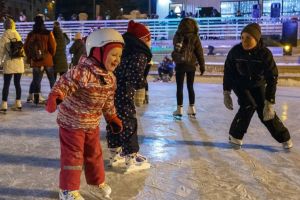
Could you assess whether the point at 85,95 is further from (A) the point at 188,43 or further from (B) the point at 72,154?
(A) the point at 188,43

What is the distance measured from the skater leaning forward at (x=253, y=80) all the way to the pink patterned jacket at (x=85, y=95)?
2017 millimetres

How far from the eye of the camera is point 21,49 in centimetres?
722

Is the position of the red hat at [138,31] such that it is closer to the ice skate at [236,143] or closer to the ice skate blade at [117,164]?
the ice skate blade at [117,164]

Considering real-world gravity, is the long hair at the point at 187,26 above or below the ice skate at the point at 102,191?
above

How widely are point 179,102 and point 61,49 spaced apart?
2.70m

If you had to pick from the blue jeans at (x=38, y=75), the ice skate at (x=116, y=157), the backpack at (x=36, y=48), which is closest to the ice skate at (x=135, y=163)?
the ice skate at (x=116, y=157)

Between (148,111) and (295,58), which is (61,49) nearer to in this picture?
(148,111)

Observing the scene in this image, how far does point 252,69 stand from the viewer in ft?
16.4

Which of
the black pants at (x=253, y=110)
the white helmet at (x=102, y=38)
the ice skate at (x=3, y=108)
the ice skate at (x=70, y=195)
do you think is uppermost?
the white helmet at (x=102, y=38)

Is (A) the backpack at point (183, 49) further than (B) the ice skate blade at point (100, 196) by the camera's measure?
Yes

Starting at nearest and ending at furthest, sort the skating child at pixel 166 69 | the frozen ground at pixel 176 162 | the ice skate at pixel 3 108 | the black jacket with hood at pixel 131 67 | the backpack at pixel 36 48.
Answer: the frozen ground at pixel 176 162
the black jacket with hood at pixel 131 67
the ice skate at pixel 3 108
the backpack at pixel 36 48
the skating child at pixel 166 69

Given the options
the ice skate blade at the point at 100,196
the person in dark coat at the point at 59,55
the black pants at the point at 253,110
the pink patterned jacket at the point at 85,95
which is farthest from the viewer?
→ the person in dark coat at the point at 59,55

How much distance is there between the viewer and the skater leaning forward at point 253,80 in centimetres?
492

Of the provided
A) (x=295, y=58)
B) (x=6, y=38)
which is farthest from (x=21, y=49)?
(x=295, y=58)
